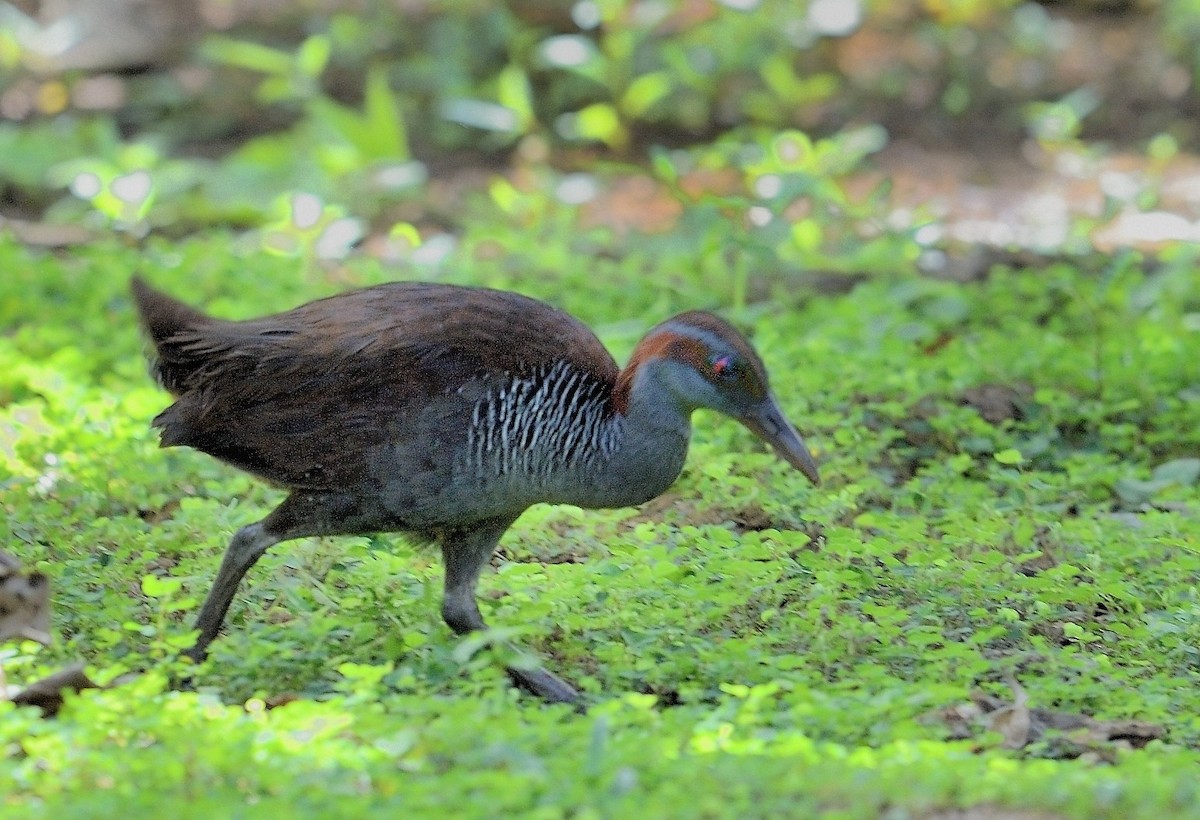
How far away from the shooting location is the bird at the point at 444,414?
4.58m

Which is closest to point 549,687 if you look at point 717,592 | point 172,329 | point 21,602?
point 717,592

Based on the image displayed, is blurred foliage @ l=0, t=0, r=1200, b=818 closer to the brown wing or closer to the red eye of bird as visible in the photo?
the brown wing

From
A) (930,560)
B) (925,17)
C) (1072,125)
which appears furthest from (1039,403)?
(925,17)

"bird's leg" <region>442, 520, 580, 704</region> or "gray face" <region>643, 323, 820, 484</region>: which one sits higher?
"gray face" <region>643, 323, 820, 484</region>

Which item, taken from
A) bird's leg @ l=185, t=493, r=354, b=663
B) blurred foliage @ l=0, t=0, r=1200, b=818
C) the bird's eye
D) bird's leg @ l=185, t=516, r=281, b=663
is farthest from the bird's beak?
bird's leg @ l=185, t=516, r=281, b=663

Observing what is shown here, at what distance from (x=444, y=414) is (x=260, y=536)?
0.65 metres

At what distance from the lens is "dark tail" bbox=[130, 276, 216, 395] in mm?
4863

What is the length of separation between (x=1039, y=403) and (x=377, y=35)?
6465mm

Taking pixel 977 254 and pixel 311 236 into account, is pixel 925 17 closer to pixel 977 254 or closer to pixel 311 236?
pixel 977 254

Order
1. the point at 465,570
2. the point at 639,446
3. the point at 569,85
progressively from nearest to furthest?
the point at 639,446 < the point at 465,570 < the point at 569,85

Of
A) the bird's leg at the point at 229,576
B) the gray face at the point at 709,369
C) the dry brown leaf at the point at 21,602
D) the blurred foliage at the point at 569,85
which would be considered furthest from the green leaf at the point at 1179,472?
the blurred foliage at the point at 569,85

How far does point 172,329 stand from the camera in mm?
4910

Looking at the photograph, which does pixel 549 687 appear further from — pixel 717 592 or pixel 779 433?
pixel 779 433

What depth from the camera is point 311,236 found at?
8.82 metres
